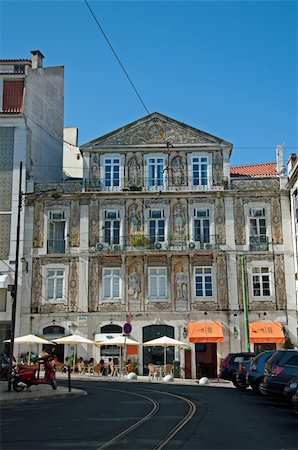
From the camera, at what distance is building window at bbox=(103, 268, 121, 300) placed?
3634 centimetres

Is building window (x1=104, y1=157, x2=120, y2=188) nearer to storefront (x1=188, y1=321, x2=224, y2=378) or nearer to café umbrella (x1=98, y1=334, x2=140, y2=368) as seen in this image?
café umbrella (x1=98, y1=334, x2=140, y2=368)

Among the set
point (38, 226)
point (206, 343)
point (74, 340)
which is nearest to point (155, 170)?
point (38, 226)

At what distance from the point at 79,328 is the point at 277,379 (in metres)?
20.7

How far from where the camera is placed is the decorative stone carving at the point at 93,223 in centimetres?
3706

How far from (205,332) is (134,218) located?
8.34 metres

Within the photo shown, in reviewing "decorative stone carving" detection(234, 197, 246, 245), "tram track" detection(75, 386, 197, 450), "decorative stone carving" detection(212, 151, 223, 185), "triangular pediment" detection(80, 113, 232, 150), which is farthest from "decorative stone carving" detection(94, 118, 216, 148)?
"tram track" detection(75, 386, 197, 450)

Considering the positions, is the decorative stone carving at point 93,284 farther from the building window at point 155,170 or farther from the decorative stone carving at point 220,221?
the decorative stone carving at point 220,221

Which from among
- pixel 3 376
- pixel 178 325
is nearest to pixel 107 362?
pixel 178 325

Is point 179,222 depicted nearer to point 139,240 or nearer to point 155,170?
point 139,240

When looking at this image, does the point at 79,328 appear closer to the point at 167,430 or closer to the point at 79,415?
the point at 79,415

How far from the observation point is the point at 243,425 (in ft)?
40.3

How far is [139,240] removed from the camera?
120 feet

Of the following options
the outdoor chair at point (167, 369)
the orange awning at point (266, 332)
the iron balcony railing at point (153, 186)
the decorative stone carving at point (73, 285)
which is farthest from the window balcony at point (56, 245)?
the orange awning at point (266, 332)

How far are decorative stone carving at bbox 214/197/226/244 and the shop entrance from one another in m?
6.37
